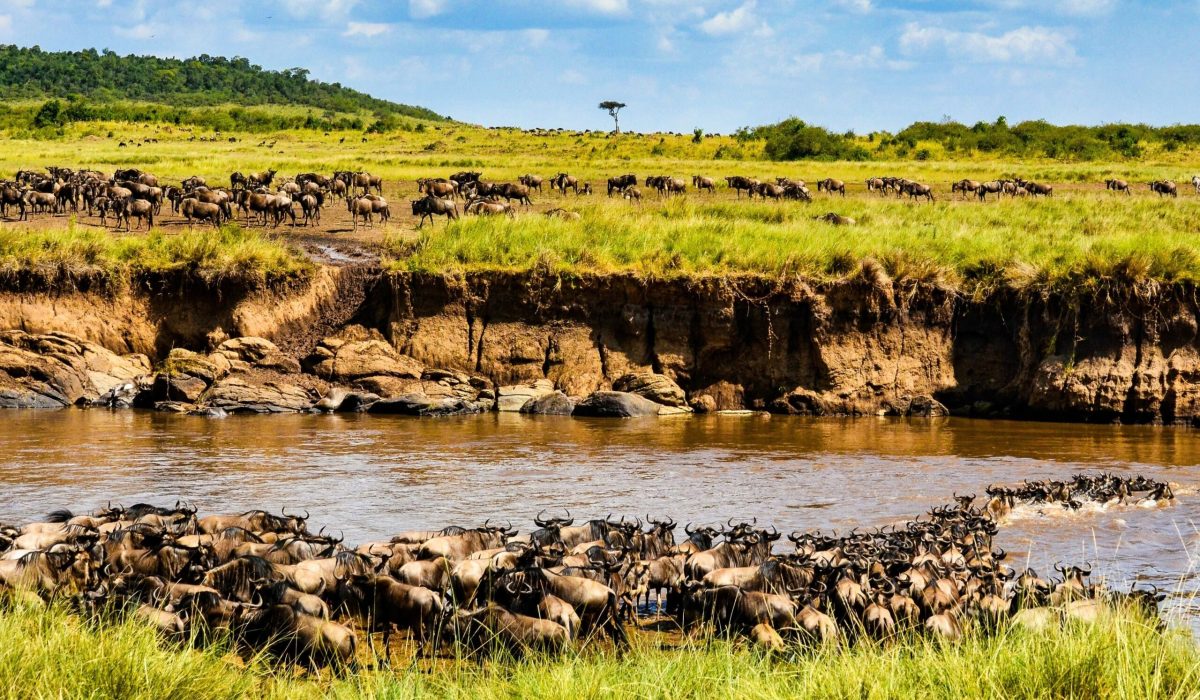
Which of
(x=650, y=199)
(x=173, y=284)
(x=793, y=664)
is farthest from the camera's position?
(x=650, y=199)

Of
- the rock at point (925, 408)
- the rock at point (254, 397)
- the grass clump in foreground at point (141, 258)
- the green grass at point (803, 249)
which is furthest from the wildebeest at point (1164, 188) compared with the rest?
the rock at point (254, 397)

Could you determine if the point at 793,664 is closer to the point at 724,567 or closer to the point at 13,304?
the point at 724,567

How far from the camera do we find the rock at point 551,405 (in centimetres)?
2162

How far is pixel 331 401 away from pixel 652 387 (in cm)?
600

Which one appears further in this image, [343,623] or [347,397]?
[347,397]

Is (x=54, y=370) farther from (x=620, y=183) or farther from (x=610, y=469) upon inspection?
(x=620, y=183)

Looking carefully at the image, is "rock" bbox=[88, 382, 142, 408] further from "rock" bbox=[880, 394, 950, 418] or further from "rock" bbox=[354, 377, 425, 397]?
"rock" bbox=[880, 394, 950, 418]

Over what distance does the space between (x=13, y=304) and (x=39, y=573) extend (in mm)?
16309

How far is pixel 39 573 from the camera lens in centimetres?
844

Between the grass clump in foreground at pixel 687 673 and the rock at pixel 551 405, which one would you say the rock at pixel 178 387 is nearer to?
the rock at pixel 551 405

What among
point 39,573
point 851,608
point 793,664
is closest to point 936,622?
point 851,608

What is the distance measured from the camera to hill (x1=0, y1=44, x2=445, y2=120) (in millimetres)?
129875

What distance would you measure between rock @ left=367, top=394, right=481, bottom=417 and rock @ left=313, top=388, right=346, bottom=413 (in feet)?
2.06

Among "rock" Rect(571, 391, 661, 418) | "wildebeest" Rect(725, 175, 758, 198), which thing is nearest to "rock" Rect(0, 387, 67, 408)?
"rock" Rect(571, 391, 661, 418)
